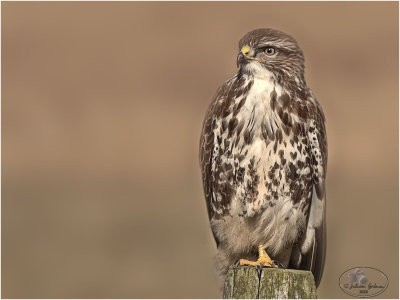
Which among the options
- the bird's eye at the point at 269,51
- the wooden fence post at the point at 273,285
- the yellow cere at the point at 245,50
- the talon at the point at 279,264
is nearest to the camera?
the wooden fence post at the point at 273,285

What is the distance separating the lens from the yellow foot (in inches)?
316

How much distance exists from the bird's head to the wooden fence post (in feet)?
5.07

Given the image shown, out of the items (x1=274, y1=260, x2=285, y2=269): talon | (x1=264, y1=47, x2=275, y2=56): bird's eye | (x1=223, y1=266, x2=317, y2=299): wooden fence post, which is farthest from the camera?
(x1=274, y1=260, x2=285, y2=269): talon

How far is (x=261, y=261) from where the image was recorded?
8281mm

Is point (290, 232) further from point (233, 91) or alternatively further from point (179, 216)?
Answer: point (179, 216)

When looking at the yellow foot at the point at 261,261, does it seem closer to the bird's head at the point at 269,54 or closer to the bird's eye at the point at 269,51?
the bird's head at the point at 269,54

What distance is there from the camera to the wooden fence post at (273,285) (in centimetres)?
703

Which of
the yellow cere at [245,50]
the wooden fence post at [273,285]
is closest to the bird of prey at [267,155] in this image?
the yellow cere at [245,50]

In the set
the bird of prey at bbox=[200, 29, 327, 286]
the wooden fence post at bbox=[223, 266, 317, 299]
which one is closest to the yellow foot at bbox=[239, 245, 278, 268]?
the bird of prey at bbox=[200, 29, 327, 286]

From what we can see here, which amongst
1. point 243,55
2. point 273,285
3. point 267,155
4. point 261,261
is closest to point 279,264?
point 261,261

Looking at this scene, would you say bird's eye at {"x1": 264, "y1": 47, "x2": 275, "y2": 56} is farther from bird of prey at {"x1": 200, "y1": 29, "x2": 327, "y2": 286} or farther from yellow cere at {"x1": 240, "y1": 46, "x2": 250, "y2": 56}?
yellow cere at {"x1": 240, "y1": 46, "x2": 250, "y2": 56}

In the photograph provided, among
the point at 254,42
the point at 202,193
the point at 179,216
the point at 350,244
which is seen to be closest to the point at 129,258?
the point at 179,216

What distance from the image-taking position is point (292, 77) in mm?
8234

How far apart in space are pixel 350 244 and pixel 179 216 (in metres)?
2.18
